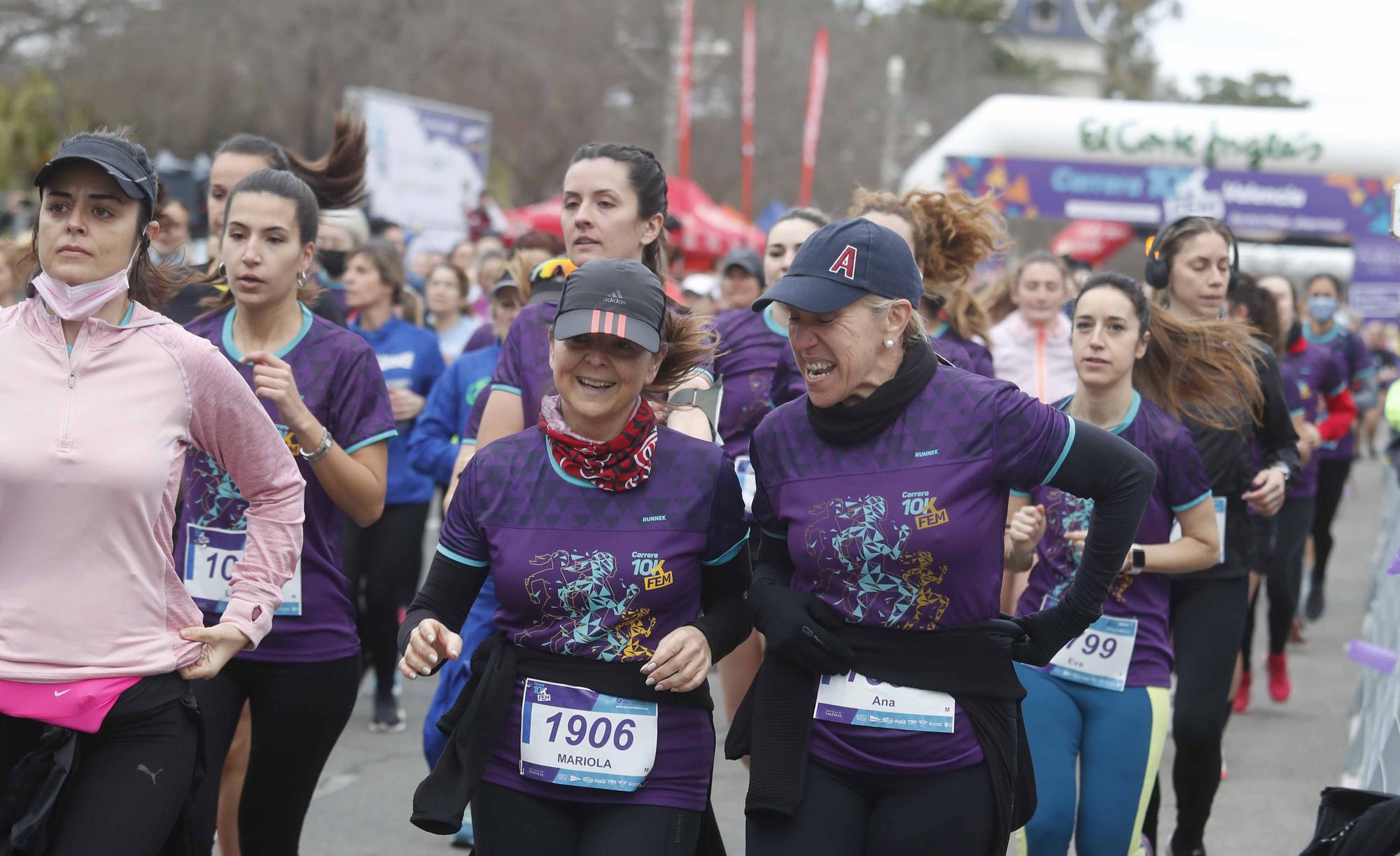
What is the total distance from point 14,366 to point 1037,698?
111 inches

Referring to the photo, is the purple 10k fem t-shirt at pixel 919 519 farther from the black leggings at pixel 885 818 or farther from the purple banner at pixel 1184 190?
the purple banner at pixel 1184 190

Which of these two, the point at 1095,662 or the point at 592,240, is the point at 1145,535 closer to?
the point at 1095,662

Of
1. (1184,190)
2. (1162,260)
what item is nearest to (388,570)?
(1162,260)

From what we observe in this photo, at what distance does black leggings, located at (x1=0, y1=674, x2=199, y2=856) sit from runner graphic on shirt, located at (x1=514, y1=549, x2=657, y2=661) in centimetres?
74

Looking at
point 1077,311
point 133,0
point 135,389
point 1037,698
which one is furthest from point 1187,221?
point 133,0

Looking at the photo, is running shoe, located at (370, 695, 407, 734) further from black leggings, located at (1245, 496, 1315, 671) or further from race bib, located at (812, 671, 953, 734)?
race bib, located at (812, 671, 953, 734)

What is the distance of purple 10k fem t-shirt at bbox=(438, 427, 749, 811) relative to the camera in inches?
129

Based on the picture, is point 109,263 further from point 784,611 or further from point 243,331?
point 784,611

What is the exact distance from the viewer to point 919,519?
3.21m

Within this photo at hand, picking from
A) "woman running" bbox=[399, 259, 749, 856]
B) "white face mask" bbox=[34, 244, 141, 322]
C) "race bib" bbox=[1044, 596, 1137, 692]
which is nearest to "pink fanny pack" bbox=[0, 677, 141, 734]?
"woman running" bbox=[399, 259, 749, 856]

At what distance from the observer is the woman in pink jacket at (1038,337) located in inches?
302

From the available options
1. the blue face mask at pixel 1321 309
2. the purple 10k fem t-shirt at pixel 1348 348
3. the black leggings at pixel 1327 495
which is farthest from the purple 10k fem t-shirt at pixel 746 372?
the blue face mask at pixel 1321 309

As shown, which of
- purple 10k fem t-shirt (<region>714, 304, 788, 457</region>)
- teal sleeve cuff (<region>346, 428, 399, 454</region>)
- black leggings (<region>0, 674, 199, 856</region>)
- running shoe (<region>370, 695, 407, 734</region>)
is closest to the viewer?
black leggings (<region>0, 674, 199, 856</region>)

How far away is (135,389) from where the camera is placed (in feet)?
10.4
